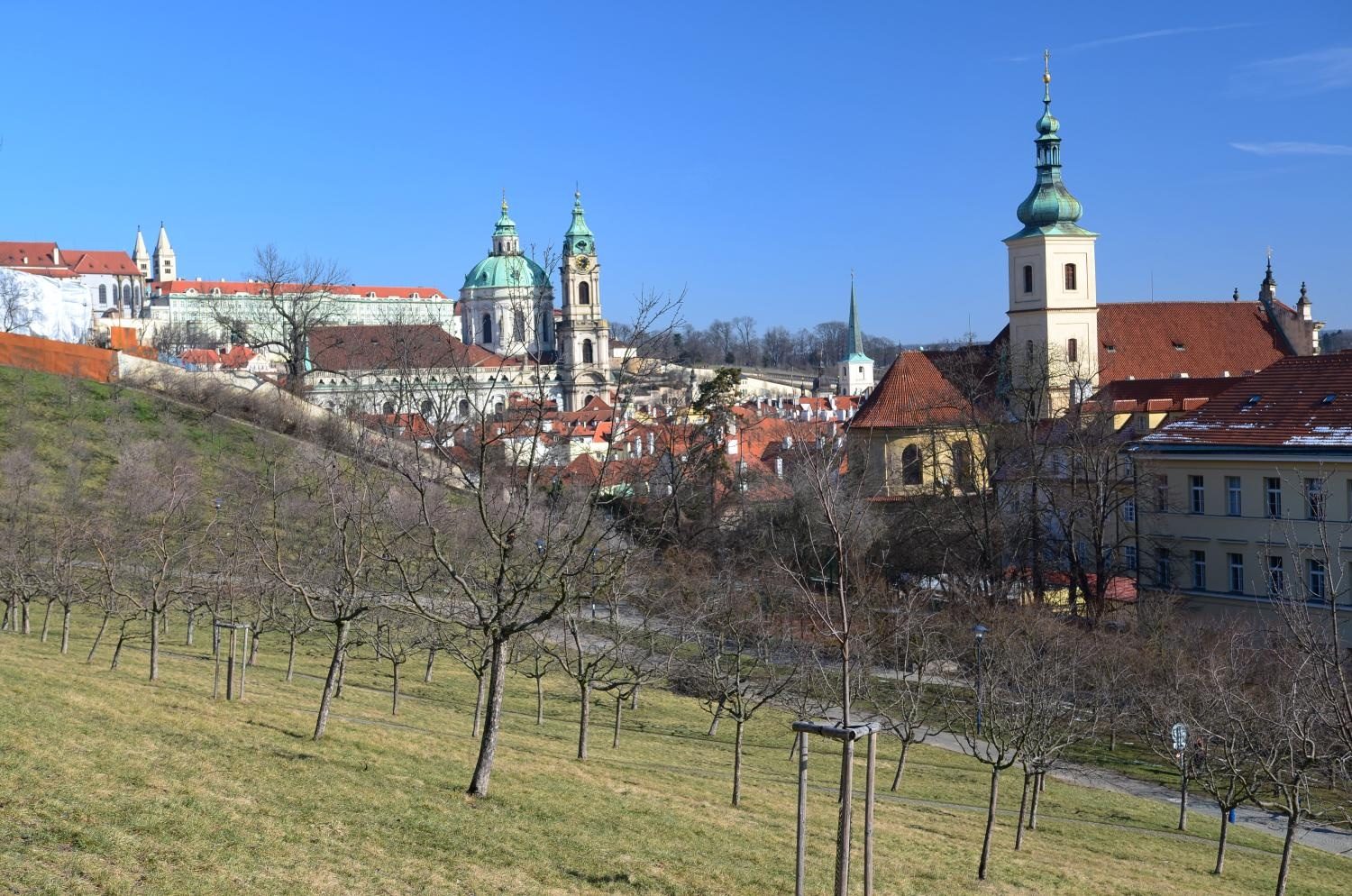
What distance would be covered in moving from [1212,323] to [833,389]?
12407 cm

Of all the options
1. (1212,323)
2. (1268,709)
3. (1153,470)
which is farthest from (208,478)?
(1212,323)

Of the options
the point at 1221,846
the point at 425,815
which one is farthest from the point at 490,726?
the point at 1221,846

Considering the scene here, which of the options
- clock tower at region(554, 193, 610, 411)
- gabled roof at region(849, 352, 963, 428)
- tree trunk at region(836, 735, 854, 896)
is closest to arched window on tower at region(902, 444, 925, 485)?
gabled roof at region(849, 352, 963, 428)

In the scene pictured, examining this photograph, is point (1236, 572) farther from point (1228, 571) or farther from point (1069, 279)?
point (1069, 279)

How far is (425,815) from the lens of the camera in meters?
13.4

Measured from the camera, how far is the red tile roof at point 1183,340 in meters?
63.0

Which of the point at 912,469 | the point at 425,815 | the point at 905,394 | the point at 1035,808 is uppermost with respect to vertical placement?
the point at 905,394

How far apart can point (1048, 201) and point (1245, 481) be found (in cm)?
2896

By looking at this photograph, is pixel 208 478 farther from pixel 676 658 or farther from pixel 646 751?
pixel 646 751

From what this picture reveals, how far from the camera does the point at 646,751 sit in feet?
77.0

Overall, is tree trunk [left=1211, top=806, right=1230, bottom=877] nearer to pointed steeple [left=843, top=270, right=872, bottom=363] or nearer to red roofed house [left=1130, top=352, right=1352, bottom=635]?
red roofed house [left=1130, top=352, right=1352, bottom=635]

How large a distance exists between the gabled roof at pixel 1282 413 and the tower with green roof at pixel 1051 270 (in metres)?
19.8

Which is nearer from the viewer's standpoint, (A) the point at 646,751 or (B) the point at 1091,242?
(A) the point at 646,751

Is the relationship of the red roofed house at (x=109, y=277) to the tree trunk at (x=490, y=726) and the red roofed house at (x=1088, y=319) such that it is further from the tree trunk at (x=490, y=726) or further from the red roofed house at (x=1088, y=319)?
the tree trunk at (x=490, y=726)
